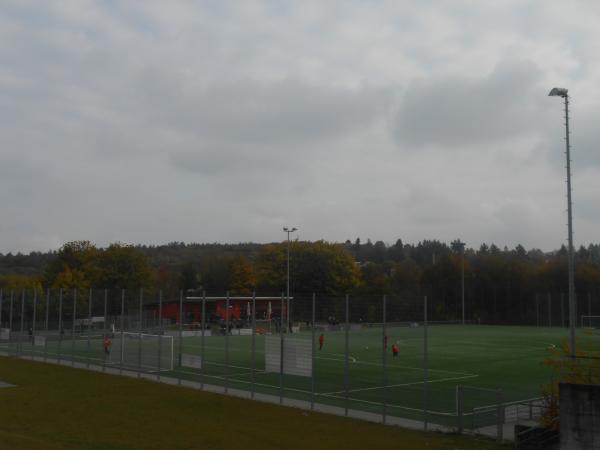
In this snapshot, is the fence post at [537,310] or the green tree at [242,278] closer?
the fence post at [537,310]

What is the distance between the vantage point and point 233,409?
69.4 ft

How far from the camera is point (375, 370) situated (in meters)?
34.6

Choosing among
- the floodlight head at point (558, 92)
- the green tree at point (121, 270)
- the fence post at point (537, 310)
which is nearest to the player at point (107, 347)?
the floodlight head at point (558, 92)

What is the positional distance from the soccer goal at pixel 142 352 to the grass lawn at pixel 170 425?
4790 millimetres

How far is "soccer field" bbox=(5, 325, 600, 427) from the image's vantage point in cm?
2416

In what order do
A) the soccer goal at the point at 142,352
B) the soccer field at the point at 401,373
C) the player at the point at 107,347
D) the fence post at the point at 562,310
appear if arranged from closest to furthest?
the soccer field at the point at 401,373, the soccer goal at the point at 142,352, the player at the point at 107,347, the fence post at the point at 562,310

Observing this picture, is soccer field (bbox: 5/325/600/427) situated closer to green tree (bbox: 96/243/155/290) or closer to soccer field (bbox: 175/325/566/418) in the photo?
soccer field (bbox: 175/325/566/418)

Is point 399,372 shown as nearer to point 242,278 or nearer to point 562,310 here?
point 562,310

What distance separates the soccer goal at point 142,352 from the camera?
30.7 m

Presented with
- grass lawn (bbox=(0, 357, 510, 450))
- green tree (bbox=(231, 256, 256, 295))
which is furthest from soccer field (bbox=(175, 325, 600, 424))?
green tree (bbox=(231, 256, 256, 295))

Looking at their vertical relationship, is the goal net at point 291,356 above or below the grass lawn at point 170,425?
above

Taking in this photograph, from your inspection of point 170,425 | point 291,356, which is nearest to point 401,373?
point 291,356

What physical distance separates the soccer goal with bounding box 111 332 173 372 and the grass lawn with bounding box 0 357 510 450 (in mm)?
4790

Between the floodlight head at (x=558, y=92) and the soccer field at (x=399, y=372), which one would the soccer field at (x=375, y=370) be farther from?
the floodlight head at (x=558, y=92)
